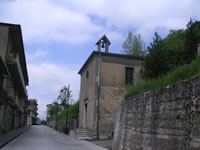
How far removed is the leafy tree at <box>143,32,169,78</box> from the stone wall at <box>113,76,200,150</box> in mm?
6774

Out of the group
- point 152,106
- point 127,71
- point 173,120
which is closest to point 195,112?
point 173,120

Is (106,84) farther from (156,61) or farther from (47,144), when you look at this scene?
(47,144)

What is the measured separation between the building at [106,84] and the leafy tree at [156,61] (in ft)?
16.1

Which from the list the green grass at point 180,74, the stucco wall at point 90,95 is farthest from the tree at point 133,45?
the green grass at point 180,74

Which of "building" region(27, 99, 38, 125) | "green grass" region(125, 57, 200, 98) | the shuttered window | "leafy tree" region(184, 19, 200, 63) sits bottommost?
"building" region(27, 99, 38, 125)

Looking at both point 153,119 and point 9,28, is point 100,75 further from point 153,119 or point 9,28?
point 153,119

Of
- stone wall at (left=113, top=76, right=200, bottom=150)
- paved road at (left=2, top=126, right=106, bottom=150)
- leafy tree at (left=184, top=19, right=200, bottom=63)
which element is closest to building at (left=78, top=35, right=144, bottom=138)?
paved road at (left=2, top=126, right=106, bottom=150)

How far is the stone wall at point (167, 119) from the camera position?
5250 millimetres

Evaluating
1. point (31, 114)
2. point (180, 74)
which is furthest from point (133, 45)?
point (31, 114)

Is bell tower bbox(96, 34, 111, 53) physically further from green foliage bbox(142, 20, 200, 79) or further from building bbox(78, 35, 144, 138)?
green foliage bbox(142, 20, 200, 79)

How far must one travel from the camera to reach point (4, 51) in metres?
20.0

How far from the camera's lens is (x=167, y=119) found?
634cm

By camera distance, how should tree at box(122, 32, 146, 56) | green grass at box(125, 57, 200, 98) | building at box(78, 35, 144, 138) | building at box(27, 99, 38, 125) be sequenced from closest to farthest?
green grass at box(125, 57, 200, 98)
building at box(78, 35, 144, 138)
tree at box(122, 32, 146, 56)
building at box(27, 99, 38, 125)

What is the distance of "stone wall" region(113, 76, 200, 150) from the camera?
5.25m
